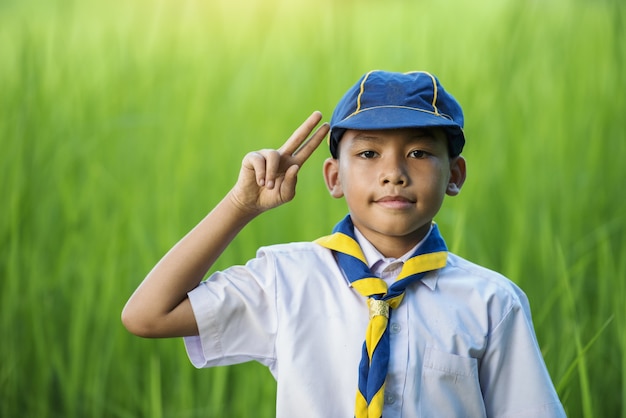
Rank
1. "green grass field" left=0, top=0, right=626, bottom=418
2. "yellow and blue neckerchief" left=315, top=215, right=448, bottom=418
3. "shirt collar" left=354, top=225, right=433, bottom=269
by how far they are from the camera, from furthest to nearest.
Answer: "green grass field" left=0, top=0, right=626, bottom=418 < "shirt collar" left=354, top=225, right=433, bottom=269 < "yellow and blue neckerchief" left=315, top=215, right=448, bottom=418

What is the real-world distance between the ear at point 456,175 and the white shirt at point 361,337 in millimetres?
123

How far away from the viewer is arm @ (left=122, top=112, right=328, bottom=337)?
4.01 ft

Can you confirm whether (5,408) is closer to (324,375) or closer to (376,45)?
(324,375)

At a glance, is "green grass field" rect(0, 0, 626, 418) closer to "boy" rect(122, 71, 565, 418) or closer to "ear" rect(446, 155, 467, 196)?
"ear" rect(446, 155, 467, 196)

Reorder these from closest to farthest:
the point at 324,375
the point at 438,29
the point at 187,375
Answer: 1. the point at 324,375
2. the point at 187,375
3. the point at 438,29

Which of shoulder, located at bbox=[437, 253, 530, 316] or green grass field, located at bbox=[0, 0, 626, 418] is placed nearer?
shoulder, located at bbox=[437, 253, 530, 316]

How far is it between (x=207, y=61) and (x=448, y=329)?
1.91 metres

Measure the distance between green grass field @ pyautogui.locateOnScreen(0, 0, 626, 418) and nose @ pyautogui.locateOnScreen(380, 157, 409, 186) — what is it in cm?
66

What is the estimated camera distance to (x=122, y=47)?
288 centimetres

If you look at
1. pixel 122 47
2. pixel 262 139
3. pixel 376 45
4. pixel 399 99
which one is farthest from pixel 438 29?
pixel 399 99

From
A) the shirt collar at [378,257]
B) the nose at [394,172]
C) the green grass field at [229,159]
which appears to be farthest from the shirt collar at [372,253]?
the green grass field at [229,159]

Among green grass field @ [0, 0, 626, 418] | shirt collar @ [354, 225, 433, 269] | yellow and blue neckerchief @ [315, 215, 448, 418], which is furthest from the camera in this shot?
green grass field @ [0, 0, 626, 418]

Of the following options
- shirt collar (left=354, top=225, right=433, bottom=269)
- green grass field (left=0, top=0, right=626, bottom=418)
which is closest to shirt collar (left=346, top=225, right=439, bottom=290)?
shirt collar (left=354, top=225, right=433, bottom=269)

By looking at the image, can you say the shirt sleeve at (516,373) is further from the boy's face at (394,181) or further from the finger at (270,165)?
the finger at (270,165)
